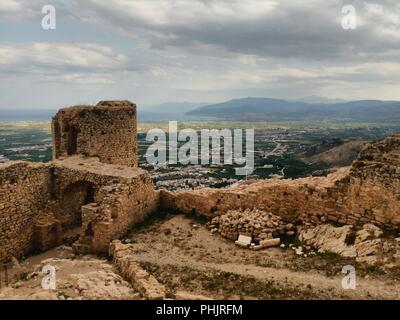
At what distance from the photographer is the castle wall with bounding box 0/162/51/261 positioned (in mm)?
12586

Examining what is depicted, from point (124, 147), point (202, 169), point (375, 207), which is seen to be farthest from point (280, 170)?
point (375, 207)

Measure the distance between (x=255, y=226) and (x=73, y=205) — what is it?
7.22 metres

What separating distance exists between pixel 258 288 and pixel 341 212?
4.17m

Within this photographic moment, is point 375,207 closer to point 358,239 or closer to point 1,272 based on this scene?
point 358,239

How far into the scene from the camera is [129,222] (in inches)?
532

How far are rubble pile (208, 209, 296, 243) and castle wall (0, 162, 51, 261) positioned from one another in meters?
6.00

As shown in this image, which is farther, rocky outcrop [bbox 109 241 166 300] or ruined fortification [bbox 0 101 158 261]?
ruined fortification [bbox 0 101 158 261]

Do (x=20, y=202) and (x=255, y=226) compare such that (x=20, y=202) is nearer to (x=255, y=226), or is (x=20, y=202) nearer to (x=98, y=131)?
(x=98, y=131)

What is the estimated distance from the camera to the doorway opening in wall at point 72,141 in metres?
17.3

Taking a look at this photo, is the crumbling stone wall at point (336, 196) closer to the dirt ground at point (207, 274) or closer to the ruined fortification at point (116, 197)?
the ruined fortification at point (116, 197)

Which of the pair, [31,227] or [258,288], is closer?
[258,288]

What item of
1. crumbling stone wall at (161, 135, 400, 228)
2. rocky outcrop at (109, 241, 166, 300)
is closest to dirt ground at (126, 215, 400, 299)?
rocky outcrop at (109, 241, 166, 300)

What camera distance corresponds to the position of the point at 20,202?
1318 cm

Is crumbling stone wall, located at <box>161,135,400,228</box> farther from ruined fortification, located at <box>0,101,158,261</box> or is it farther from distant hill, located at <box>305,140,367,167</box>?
distant hill, located at <box>305,140,367,167</box>
